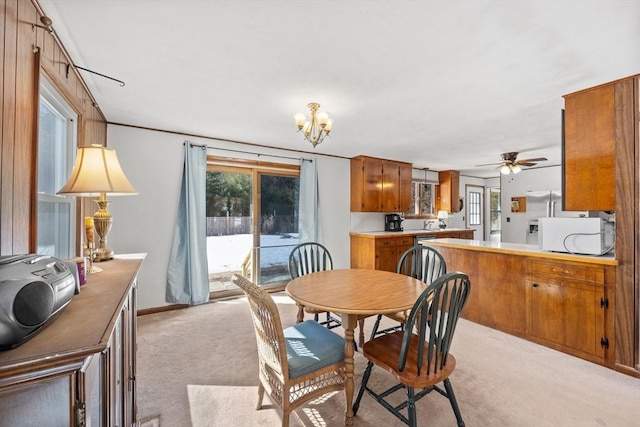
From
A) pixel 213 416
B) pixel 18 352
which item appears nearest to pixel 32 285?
pixel 18 352

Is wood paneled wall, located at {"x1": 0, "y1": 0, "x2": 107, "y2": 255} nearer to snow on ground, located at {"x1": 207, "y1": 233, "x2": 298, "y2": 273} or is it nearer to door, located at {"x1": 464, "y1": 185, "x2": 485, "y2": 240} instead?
snow on ground, located at {"x1": 207, "y1": 233, "x2": 298, "y2": 273}

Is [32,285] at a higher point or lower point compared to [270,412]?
higher

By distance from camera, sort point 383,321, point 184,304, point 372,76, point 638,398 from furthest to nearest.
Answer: point 184,304 < point 383,321 < point 372,76 < point 638,398

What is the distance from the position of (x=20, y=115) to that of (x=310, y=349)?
192 centimetres

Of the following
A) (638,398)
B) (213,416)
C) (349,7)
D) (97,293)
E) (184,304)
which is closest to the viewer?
(97,293)

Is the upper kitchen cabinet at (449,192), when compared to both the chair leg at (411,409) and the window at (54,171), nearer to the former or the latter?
the chair leg at (411,409)

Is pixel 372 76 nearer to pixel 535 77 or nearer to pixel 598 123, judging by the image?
pixel 535 77

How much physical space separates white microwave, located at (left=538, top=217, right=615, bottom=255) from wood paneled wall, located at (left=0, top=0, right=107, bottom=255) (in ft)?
12.7

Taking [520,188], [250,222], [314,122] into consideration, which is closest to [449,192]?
[520,188]

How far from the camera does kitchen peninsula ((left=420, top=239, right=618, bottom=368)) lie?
7.74ft

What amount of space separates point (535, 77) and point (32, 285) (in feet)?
10.2

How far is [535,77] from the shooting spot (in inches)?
87.3

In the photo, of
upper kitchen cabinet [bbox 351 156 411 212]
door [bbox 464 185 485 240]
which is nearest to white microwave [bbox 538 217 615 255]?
upper kitchen cabinet [bbox 351 156 411 212]

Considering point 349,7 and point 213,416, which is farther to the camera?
point 213,416
